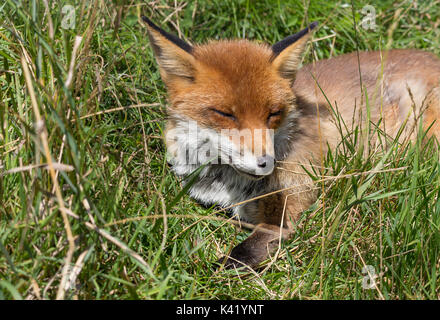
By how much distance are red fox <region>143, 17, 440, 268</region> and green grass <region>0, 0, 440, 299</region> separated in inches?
5.5

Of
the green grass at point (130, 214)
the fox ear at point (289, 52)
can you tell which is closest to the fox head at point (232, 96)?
the fox ear at point (289, 52)

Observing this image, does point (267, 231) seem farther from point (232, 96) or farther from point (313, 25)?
point (313, 25)

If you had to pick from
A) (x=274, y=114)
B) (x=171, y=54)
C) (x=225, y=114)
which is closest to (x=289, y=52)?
(x=274, y=114)

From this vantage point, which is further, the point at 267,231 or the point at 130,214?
the point at 267,231

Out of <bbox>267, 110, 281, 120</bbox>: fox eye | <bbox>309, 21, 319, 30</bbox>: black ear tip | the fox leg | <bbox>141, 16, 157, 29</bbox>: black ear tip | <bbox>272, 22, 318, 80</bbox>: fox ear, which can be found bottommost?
the fox leg

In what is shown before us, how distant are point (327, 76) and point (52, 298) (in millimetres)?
2226

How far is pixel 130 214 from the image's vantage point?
242cm

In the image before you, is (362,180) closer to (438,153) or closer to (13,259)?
(438,153)

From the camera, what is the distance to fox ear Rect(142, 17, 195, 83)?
246 centimetres

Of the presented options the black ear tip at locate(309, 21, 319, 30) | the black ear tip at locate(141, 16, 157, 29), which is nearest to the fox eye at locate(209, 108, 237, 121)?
the black ear tip at locate(141, 16, 157, 29)

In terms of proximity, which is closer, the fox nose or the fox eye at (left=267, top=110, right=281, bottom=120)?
the fox nose

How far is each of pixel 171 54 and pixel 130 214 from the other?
0.82 m

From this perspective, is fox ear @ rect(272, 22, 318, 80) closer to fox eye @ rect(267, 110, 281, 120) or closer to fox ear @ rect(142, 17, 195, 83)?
fox eye @ rect(267, 110, 281, 120)
